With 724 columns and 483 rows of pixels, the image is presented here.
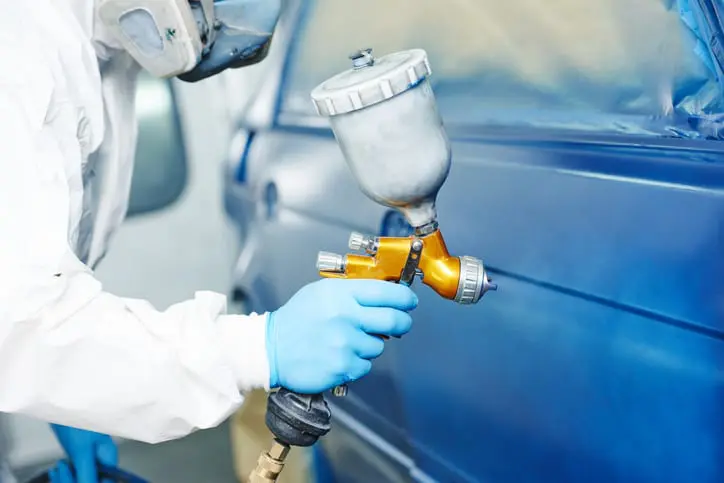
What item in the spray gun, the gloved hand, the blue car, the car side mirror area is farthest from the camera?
the car side mirror area

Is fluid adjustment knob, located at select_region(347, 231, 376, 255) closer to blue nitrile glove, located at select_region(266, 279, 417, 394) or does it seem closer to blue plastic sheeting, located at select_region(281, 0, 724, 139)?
blue nitrile glove, located at select_region(266, 279, 417, 394)

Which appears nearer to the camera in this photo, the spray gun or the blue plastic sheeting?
the spray gun

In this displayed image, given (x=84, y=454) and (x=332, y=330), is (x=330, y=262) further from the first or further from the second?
(x=84, y=454)

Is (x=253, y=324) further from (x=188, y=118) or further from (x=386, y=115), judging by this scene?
(x=188, y=118)

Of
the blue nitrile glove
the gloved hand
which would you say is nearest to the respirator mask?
the blue nitrile glove

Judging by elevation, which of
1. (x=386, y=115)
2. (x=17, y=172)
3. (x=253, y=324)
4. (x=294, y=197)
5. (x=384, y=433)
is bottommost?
(x=384, y=433)

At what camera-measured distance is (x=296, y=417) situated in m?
1.07

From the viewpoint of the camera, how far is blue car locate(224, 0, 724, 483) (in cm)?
106

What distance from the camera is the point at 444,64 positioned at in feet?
5.37

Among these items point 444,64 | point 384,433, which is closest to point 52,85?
point 444,64

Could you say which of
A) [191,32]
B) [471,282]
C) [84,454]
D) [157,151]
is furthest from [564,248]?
[157,151]

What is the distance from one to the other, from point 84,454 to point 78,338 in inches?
31.7

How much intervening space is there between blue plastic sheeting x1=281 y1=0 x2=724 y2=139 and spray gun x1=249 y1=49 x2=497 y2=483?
36cm

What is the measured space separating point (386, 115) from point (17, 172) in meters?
0.46
